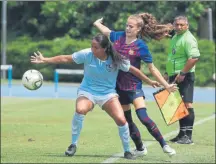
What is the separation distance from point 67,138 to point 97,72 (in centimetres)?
570

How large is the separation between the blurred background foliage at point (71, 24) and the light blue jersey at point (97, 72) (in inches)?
705

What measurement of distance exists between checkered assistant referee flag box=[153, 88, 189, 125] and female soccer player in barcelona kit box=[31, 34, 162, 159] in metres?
0.59

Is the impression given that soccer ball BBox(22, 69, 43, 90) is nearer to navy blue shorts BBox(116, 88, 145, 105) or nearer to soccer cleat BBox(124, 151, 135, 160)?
navy blue shorts BBox(116, 88, 145, 105)

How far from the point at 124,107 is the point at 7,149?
11.1 feet

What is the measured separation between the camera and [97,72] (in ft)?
33.0

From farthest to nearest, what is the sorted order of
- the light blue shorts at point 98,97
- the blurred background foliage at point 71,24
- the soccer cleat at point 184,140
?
the blurred background foliage at point 71,24
the soccer cleat at point 184,140
the light blue shorts at point 98,97

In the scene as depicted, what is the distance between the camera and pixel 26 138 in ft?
50.9

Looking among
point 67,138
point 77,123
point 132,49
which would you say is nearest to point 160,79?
point 132,49

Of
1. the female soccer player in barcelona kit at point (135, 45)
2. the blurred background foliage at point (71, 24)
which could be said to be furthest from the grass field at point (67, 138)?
the blurred background foliage at point (71, 24)

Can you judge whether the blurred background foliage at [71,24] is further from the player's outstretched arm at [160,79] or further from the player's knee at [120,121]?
the player's outstretched arm at [160,79]

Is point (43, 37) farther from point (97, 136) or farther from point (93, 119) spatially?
point (97, 136)

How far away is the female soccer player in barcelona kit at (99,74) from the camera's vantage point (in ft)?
32.3

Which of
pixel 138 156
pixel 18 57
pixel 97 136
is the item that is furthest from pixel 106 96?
pixel 18 57

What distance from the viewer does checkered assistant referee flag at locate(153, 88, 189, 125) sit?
1109cm
